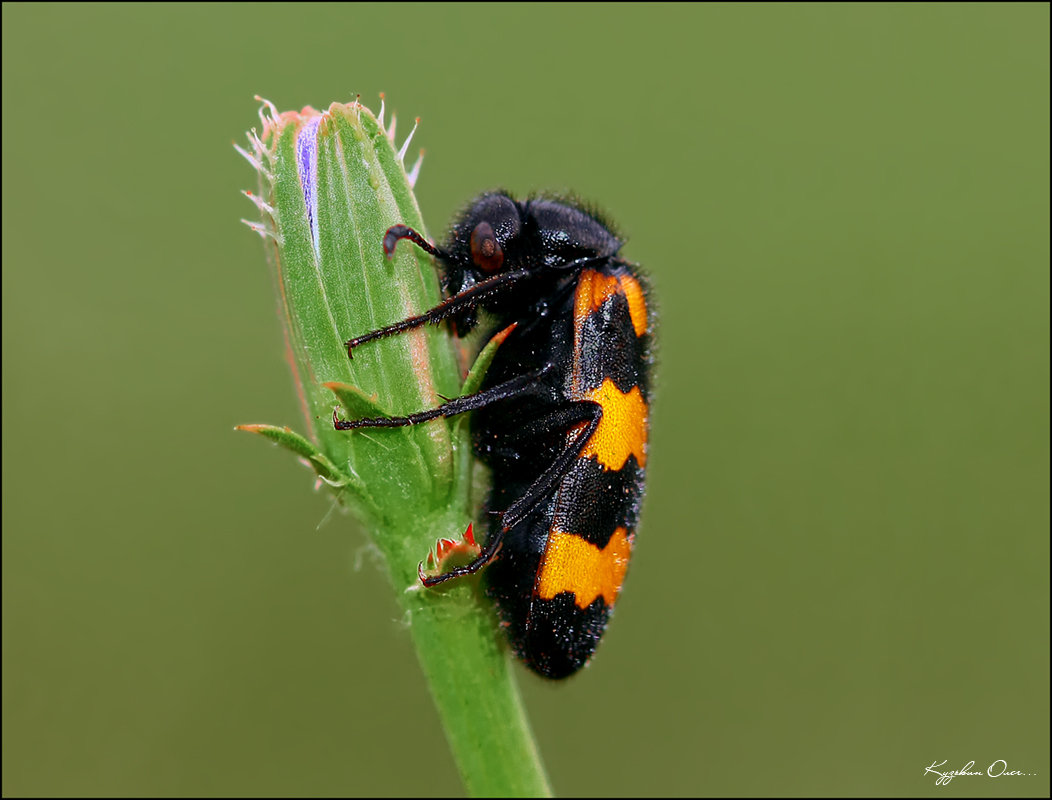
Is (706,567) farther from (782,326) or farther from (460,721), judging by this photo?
(460,721)

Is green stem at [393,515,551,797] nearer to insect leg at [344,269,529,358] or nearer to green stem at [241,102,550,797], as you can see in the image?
green stem at [241,102,550,797]

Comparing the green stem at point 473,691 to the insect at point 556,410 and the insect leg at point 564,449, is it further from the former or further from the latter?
the insect leg at point 564,449

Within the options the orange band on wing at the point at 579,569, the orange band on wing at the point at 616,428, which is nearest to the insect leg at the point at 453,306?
the orange band on wing at the point at 616,428

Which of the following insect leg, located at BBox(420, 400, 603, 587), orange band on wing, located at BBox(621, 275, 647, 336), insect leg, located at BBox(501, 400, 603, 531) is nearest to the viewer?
insect leg, located at BBox(420, 400, 603, 587)

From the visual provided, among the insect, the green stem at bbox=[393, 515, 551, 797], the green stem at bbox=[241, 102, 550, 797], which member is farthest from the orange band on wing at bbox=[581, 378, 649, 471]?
the green stem at bbox=[393, 515, 551, 797]

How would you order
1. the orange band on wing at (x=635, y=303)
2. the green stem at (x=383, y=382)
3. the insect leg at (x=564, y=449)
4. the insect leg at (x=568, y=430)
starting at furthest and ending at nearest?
1. the orange band on wing at (x=635, y=303)
2. the insect leg at (x=568, y=430)
3. the insect leg at (x=564, y=449)
4. the green stem at (x=383, y=382)

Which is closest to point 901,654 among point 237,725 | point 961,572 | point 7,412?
point 961,572

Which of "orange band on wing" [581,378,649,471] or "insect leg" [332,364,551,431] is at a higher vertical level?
"insect leg" [332,364,551,431]
